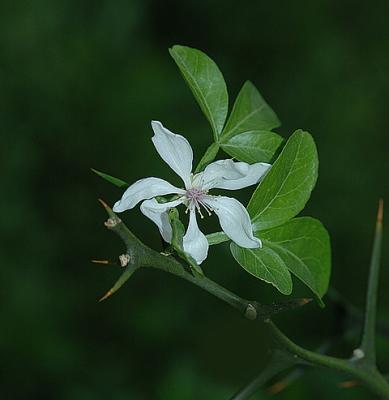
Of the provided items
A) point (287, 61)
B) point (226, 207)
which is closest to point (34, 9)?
point (287, 61)

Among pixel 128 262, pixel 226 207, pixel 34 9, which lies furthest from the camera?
pixel 34 9

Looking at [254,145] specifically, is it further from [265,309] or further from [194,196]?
[265,309]

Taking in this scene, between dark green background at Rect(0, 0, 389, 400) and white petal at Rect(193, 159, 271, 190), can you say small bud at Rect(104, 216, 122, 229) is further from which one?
dark green background at Rect(0, 0, 389, 400)

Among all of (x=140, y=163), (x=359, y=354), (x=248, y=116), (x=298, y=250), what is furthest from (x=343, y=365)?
(x=140, y=163)

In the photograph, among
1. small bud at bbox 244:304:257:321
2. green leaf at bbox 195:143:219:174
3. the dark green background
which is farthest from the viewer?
the dark green background

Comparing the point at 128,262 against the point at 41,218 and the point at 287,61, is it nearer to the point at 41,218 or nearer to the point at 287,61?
the point at 41,218

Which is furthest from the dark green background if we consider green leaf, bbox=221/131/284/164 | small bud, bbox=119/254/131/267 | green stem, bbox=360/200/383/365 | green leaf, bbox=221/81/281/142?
small bud, bbox=119/254/131/267
